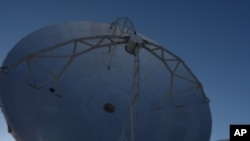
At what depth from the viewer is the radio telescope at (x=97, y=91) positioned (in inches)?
1161

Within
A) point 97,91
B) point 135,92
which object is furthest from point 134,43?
point 97,91

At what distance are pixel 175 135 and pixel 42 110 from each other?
10.0m

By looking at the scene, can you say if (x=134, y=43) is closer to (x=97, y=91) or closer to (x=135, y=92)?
(x=135, y=92)

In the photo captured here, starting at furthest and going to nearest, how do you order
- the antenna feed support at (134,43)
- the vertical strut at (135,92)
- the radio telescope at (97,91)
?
1. the radio telescope at (97,91)
2. the vertical strut at (135,92)
3. the antenna feed support at (134,43)

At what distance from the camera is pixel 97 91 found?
33.2 m

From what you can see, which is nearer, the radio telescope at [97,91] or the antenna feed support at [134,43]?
the antenna feed support at [134,43]

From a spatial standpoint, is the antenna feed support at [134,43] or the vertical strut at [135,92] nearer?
the antenna feed support at [134,43]

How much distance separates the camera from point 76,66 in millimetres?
33750

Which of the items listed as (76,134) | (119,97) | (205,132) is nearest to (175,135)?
(205,132)

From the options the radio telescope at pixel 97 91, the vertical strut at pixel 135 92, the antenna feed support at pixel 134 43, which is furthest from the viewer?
the radio telescope at pixel 97 91

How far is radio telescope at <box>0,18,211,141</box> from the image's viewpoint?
2950cm

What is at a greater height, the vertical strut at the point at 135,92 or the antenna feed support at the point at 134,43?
the antenna feed support at the point at 134,43

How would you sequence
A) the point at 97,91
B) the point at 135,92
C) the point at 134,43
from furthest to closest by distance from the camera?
the point at 97,91
the point at 135,92
the point at 134,43

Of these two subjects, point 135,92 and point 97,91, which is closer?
point 135,92
